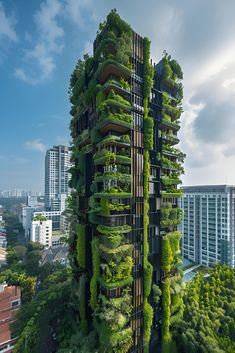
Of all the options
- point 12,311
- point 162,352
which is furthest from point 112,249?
point 12,311

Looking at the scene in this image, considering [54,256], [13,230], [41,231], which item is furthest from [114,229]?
[13,230]

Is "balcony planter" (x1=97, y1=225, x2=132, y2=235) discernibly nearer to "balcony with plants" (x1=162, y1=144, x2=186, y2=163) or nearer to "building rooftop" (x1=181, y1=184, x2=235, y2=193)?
"balcony with plants" (x1=162, y1=144, x2=186, y2=163)

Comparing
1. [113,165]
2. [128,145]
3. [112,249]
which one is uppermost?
[128,145]

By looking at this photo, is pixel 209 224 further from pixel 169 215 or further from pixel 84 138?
pixel 84 138

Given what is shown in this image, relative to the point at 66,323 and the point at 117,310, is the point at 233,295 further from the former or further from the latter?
the point at 66,323

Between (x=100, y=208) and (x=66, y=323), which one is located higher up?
(x=100, y=208)

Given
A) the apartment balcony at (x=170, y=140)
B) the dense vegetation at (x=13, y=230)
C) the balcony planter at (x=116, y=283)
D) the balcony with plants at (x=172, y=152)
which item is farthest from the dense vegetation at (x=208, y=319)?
the dense vegetation at (x=13, y=230)

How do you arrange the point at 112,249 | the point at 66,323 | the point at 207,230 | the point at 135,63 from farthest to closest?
the point at 207,230 < the point at 66,323 < the point at 135,63 < the point at 112,249

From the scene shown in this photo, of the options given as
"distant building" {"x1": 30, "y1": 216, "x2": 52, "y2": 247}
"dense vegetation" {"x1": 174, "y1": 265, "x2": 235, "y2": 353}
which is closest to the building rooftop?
"dense vegetation" {"x1": 174, "y1": 265, "x2": 235, "y2": 353}
